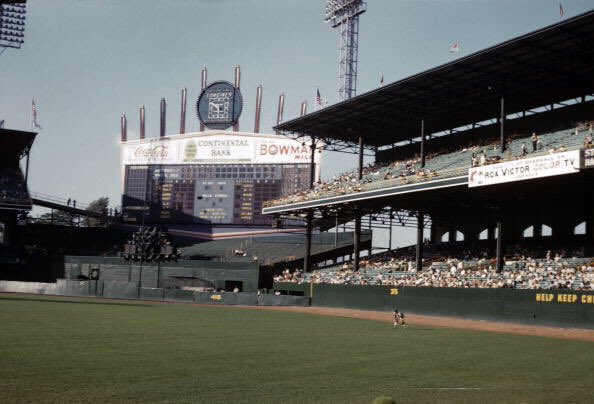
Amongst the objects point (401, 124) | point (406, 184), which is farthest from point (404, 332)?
point (401, 124)

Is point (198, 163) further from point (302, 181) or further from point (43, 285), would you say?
point (43, 285)

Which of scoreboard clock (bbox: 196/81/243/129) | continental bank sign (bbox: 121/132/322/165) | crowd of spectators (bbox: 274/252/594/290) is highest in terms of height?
scoreboard clock (bbox: 196/81/243/129)

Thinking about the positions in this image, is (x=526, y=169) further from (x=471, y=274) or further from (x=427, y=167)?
(x=427, y=167)

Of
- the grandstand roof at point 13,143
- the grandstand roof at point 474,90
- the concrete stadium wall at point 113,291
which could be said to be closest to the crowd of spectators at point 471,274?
the concrete stadium wall at point 113,291

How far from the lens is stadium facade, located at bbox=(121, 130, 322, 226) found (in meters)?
68.9

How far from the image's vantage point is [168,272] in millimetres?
67812

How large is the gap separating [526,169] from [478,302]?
336 inches

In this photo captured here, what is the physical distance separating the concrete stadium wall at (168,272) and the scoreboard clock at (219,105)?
57.2ft

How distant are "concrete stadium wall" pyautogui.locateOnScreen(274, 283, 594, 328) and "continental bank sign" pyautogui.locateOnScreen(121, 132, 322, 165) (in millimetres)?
19520

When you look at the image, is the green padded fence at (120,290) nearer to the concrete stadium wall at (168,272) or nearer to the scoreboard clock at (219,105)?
the concrete stadium wall at (168,272)

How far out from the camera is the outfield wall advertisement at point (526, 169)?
33781 millimetres

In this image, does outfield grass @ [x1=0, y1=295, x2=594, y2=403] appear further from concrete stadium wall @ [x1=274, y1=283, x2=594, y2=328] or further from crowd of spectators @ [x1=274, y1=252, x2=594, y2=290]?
crowd of spectators @ [x1=274, y1=252, x2=594, y2=290]

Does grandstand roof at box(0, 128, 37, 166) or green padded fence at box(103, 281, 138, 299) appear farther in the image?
grandstand roof at box(0, 128, 37, 166)

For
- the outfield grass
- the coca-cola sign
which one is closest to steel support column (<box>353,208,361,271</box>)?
the coca-cola sign
